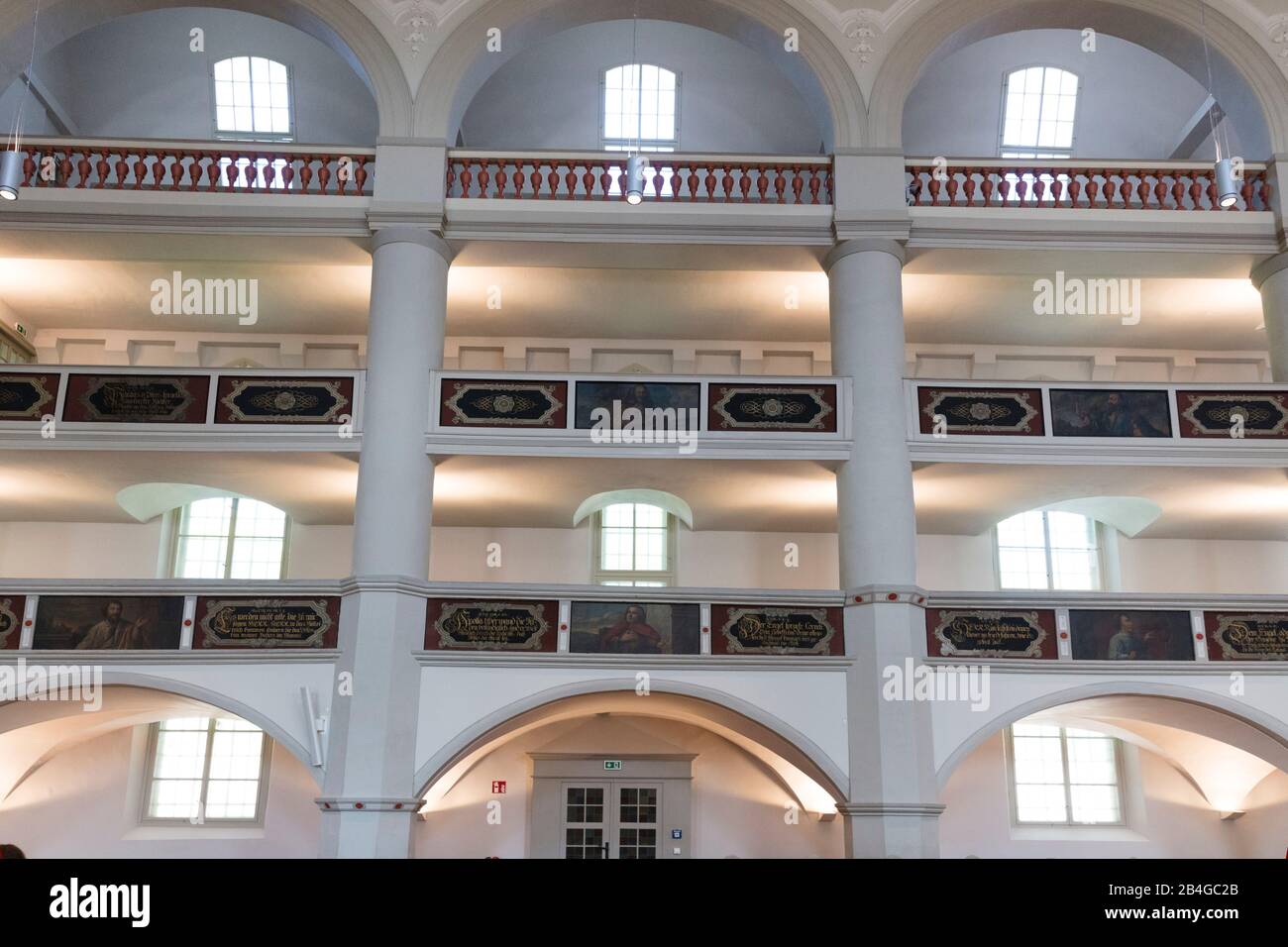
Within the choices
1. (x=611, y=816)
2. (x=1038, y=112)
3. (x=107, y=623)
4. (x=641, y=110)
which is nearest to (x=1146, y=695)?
(x=611, y=816)

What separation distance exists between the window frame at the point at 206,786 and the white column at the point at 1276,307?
1350 cm

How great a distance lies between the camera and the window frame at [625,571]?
1599 centimetres

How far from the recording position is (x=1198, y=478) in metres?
13.7

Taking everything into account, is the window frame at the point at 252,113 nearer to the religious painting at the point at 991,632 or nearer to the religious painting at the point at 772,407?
the religious painting at the point at 772,407

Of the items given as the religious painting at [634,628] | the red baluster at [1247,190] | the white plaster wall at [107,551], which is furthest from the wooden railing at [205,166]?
the red baluster at [1247,190]

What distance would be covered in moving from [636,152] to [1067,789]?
10.5 meters

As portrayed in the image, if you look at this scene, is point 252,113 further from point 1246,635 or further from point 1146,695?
point 1246,635

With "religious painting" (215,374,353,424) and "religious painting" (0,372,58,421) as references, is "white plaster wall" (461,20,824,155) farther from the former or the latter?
"religious painting" (0,372,58,421)

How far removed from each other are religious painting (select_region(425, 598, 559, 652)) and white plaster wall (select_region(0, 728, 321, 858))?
4290mm

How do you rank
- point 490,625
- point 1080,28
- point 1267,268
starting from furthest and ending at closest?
1. point 1080,28
2. point 1267,268
3. point 490,625

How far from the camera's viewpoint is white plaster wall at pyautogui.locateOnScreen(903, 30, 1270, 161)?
16.7 meters

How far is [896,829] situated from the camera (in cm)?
1148

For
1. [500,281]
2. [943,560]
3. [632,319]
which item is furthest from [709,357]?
[943,560]
